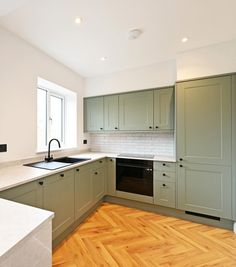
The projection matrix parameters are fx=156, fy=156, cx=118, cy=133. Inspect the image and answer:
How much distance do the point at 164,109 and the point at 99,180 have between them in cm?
164

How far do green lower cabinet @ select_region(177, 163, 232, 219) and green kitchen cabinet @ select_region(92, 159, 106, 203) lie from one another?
4.14ft

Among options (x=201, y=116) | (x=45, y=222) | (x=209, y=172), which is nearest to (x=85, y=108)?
(x=201, y=116)

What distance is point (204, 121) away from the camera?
7.00 feet

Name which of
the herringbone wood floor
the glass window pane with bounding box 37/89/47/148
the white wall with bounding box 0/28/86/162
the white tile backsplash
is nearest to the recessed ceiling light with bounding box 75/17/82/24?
the white wall with bounding box 0/28/86/162

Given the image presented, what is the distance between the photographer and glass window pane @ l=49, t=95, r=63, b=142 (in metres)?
2.97

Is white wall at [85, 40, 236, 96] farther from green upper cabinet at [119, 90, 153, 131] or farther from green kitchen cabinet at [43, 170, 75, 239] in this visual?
green kitchen cabinet at [43, 170, 75, 239]

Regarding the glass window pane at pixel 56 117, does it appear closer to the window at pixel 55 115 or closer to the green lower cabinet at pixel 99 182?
the window at pixel 55 115

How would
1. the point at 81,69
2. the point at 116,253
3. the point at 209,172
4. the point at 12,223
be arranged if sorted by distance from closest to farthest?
the point at 12,223
the point at 116,253
the point at 209,172
the point at 81,69

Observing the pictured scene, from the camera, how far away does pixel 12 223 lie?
749 millimetres

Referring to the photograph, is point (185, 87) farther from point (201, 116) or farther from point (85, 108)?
point (85, 108)

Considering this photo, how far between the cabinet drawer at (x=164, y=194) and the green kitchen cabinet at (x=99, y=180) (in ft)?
3.01

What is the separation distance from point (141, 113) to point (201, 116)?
99 centimetres

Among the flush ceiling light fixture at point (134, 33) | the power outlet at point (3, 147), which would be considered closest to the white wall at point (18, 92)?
the power outlet at point (3, 147)

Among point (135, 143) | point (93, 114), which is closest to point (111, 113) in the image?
point (93, 114)
